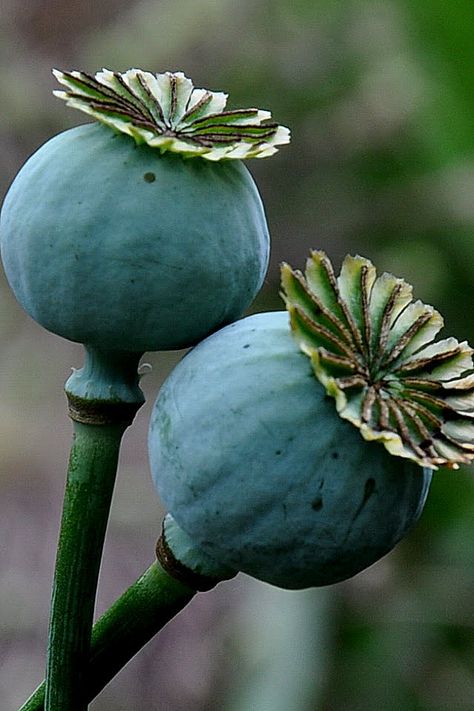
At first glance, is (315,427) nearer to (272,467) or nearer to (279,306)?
(272,467)

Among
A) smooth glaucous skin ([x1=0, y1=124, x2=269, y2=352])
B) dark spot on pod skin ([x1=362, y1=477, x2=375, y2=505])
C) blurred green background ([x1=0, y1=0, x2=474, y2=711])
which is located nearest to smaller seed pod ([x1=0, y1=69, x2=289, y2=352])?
smooth glaucous skin ([x1=0, y1=124, x2=269, y2=352])

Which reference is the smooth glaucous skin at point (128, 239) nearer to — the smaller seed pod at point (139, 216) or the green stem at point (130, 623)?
the smaller seed pod at point (139, 216)

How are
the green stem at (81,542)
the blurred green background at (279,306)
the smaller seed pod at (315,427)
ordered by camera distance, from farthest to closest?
the blurred green background at (279,306)
the green stem at (81,542)
the smaller seed pod at (315,427)

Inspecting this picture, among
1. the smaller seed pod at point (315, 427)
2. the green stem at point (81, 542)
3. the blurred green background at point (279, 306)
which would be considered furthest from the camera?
the blurred green background at point (279, 306)

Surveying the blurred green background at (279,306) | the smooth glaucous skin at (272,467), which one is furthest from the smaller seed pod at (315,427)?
the blurred green background at (279,306)

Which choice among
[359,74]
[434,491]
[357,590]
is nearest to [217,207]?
[434,491]

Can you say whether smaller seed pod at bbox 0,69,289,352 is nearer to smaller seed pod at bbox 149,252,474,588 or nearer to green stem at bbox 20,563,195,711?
smaller seed pod at bbox 149,252,474,588

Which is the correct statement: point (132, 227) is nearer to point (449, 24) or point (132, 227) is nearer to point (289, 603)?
point (449, 24)
